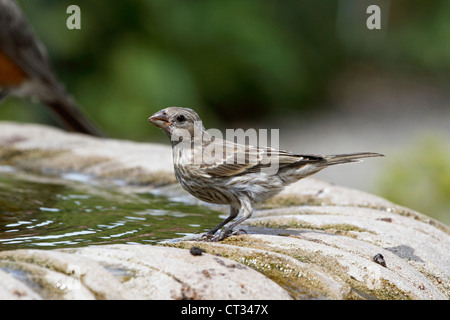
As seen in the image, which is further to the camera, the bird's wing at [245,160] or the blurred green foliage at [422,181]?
the blurred green foliage at [422,181]

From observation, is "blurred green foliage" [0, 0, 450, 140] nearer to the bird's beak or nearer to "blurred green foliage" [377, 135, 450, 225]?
"blurred green foliage" [377, 135, 450, 225]

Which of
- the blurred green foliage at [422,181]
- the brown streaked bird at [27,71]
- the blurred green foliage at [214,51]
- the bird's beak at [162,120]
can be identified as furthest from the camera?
the blurred green foliage at [214,51]

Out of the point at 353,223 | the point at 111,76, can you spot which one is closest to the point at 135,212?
the point at 353,223

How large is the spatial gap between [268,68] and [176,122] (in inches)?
403

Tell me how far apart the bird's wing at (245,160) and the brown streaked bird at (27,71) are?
14.9 feet

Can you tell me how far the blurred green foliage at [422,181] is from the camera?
7.18 m

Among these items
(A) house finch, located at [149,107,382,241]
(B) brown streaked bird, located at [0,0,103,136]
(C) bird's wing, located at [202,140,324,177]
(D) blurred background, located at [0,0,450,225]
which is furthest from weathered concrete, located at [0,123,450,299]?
(D) blurred background, located at [0,0,450,225]

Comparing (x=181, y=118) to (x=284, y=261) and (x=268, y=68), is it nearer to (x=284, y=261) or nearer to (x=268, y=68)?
(x=284, y=261)

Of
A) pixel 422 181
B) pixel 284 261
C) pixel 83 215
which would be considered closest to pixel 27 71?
pixel 83 215

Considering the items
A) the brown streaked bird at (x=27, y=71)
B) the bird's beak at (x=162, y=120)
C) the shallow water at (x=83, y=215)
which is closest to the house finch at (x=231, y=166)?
the bird's beak at (x=162, y=120)

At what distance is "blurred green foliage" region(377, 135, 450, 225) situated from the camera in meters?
7.18

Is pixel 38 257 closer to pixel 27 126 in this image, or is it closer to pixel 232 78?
pixel 27 126

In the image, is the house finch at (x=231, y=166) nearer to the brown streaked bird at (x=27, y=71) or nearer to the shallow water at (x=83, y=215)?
the shallow water at (x=83, y=215)

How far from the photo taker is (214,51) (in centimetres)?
1368
